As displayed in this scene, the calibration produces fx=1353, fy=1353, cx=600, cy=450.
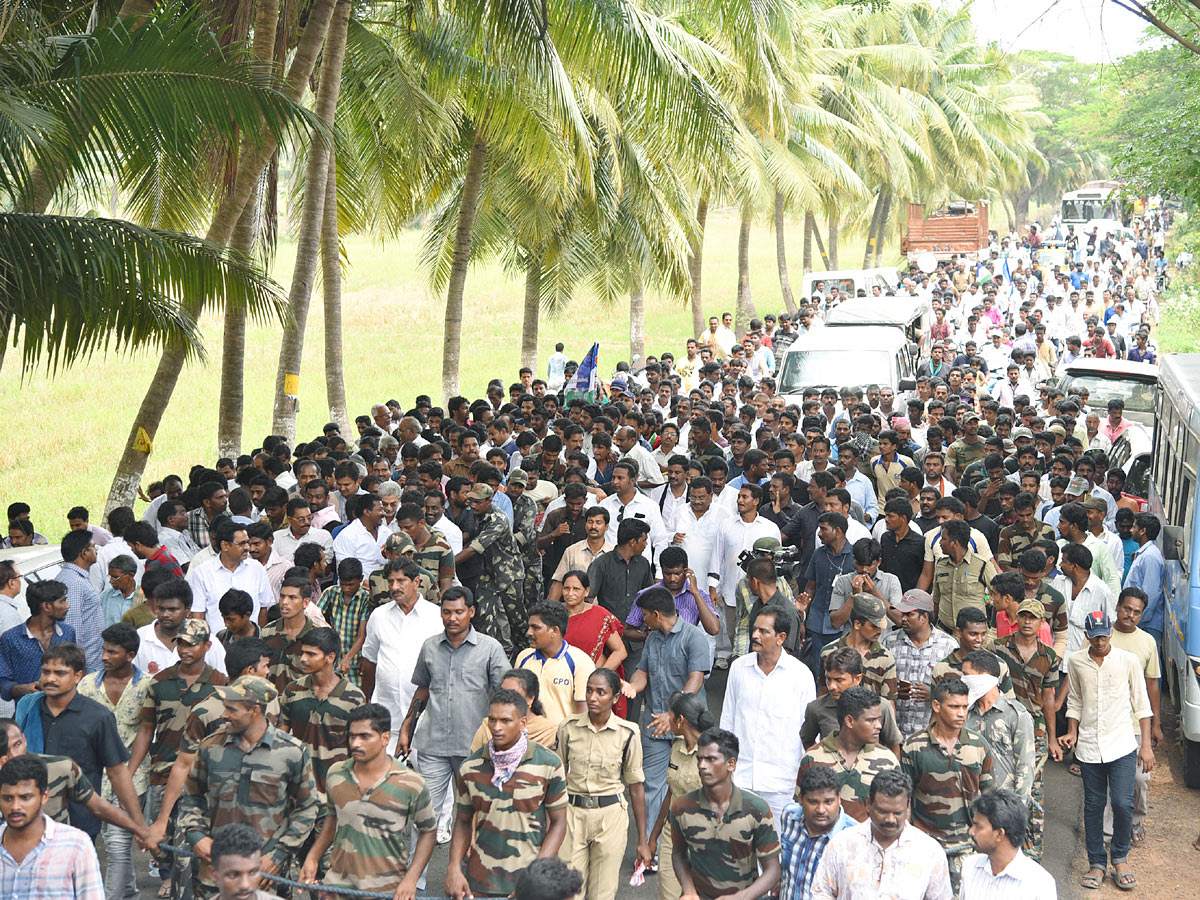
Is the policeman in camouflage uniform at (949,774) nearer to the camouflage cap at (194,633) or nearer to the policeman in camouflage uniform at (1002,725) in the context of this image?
the policeman in camouflage uniform at (1002,725)

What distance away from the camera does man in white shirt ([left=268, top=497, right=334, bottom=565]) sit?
10.1m

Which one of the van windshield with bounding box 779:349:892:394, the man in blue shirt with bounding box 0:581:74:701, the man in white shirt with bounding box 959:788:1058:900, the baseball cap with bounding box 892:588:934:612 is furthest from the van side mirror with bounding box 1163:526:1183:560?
the van windshield with bounding box 779:349:892:394

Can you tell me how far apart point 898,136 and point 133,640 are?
127ft

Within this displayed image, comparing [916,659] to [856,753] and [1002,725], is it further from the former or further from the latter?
[856,753]

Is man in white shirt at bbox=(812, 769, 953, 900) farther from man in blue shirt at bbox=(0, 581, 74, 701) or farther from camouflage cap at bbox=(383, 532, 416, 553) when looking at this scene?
man in blue shirt at bbox=(0, 581, 74, 701)

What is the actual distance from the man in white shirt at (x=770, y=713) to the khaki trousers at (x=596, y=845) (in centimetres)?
82

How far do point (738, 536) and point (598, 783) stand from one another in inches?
159

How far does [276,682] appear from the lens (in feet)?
25.2

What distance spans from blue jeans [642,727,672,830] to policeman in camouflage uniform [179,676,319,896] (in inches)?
86.5

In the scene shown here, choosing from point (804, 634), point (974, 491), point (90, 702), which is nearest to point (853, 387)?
point (974, 491)

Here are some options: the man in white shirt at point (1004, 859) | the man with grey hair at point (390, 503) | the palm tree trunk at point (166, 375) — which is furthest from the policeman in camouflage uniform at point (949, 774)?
the palm tree trunk at point (166, 375)

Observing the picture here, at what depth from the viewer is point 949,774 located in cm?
642

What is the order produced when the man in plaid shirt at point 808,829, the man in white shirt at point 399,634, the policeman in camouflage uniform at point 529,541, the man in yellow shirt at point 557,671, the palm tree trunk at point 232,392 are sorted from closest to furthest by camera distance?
the man in plaid shirt at point 808,829
the man in yellow shirt at point 557,671
the man in white shirt at point 399,634
the policeman in camouflage uniform at point 529,541
the palm tree trunk at point 232,392

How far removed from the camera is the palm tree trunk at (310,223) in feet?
52.6
